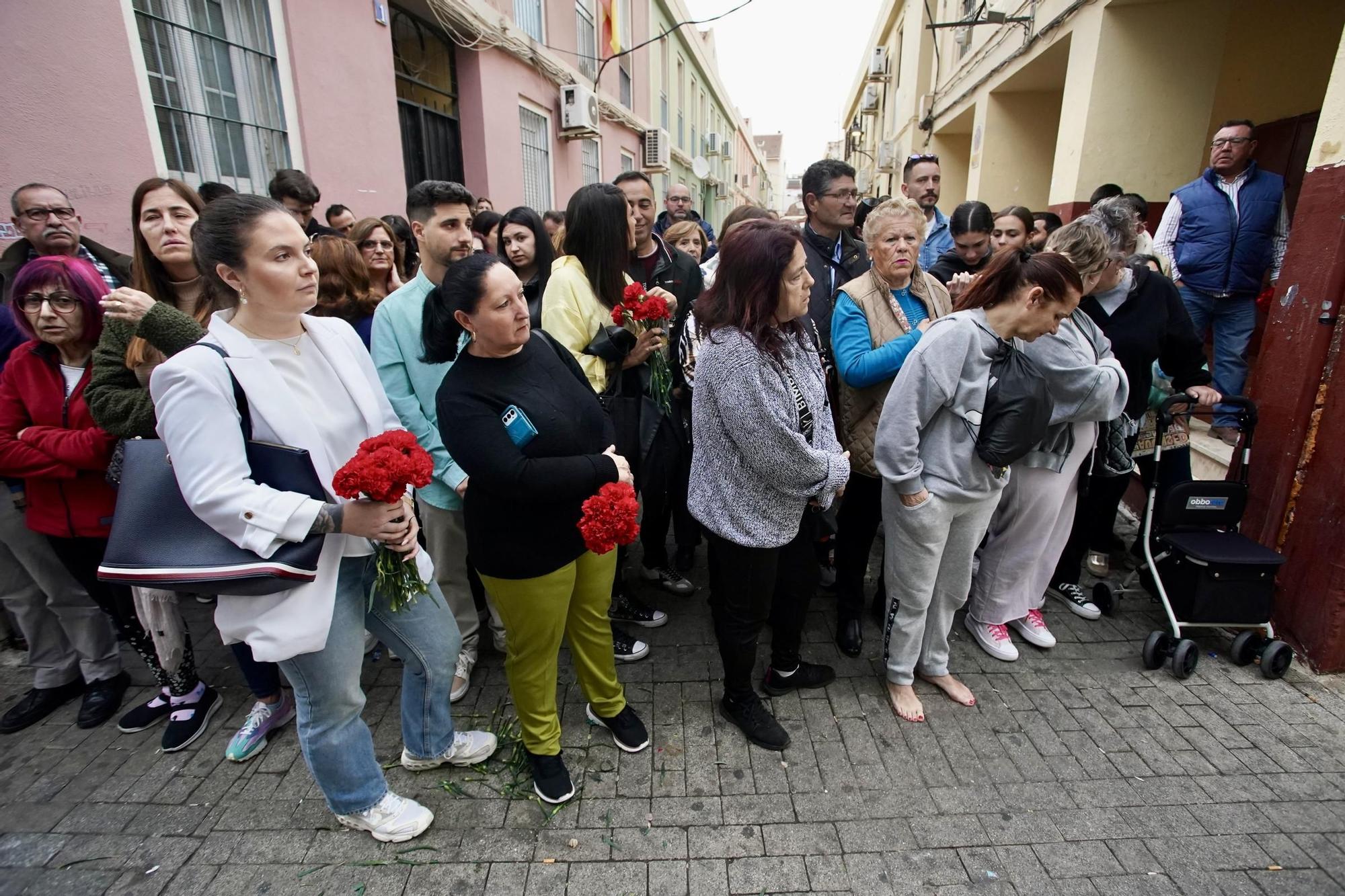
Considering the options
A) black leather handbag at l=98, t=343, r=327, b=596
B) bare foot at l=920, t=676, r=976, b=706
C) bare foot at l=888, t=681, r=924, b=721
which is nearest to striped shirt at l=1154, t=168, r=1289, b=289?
bare foot at l=920, t=676, r=976, b=706

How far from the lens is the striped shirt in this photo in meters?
4.82

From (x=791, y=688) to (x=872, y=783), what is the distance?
608 mm

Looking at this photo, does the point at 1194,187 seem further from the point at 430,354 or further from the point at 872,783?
the point at 430,354

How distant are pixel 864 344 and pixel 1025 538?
1320 mm

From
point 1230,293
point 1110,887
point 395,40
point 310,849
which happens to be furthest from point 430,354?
point 395,40

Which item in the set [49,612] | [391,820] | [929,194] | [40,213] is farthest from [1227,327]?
[49,612]

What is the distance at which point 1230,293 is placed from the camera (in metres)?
4.88

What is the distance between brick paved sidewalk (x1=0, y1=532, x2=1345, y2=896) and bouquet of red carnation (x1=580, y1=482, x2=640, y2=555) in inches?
47.1

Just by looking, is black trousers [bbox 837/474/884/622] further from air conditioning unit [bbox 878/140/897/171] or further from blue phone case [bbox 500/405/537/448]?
air conditioning unit [bbox 878/140/897/171]

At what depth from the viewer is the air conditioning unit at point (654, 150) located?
1627 centimetres

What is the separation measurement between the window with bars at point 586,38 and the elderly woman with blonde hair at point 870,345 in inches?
440

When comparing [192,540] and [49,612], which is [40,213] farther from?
[192,540]

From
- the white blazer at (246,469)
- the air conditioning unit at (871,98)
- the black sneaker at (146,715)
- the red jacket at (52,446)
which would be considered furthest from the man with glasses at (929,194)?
the air conditioning unit at (871,98)

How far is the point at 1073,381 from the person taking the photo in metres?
3.03
